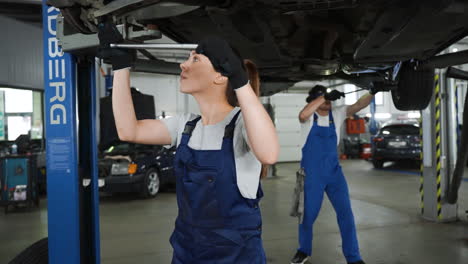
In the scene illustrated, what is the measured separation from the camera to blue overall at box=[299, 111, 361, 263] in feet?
Result: 9.48

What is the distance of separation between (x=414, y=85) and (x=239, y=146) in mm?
2105

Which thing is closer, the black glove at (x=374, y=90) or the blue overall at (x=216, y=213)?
the blue overall at (x=216, y=213)

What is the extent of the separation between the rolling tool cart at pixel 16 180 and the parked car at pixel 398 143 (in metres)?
8.10

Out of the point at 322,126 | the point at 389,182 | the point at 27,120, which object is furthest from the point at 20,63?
the point at 389,182

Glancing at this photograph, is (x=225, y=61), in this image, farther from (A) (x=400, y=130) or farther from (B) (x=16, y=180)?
(A) (x=400, y=130)

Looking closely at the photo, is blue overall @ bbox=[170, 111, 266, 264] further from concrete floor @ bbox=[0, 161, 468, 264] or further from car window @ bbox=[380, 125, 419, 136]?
car window @ bbox=[380, 125, 419, 136]

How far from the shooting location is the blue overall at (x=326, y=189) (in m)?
2.89

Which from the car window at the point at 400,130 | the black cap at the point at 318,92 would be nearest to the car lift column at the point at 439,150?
the black cap at the point at 318,92

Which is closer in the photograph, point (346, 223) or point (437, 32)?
point (437, 32)

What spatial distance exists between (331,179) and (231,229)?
6.30 ft

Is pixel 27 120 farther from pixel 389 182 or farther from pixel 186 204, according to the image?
pixel 186 204

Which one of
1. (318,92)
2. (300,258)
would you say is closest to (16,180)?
(300,258)

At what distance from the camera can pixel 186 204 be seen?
4.10 feet

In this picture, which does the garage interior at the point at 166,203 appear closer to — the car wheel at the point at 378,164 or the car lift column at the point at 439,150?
the car lift column at the point at 439,150
